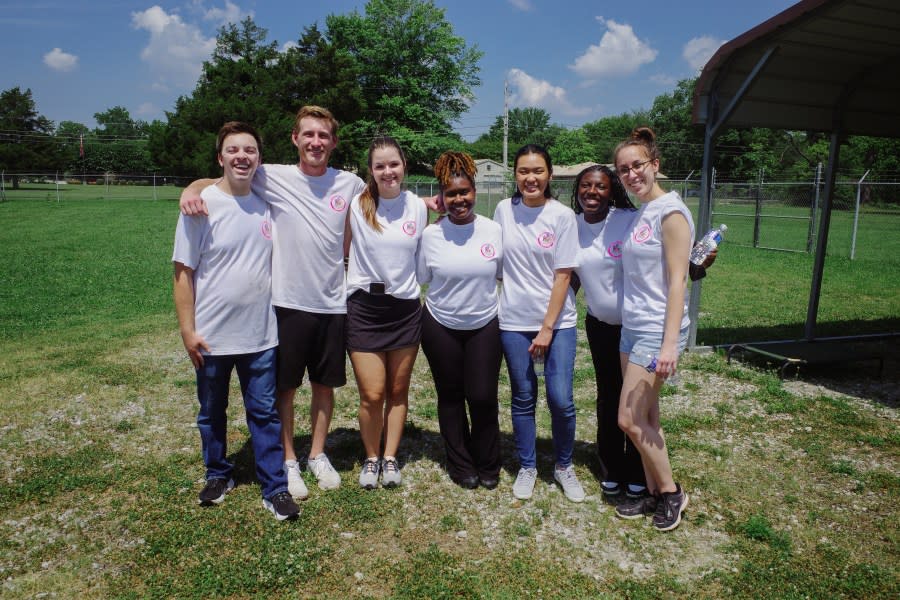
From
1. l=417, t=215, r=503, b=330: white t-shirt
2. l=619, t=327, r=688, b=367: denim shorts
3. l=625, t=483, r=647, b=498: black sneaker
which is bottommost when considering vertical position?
l=625, t=483, r=647, b=498: black sneaker

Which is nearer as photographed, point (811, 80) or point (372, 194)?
point (372, 194)

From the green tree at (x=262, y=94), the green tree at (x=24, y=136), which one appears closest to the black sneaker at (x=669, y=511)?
the green tree at (x=262, y=94)

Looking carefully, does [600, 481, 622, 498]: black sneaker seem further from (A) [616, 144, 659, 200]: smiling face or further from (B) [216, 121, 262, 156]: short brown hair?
(B) [216, 121, 262, 156]: short brown hair

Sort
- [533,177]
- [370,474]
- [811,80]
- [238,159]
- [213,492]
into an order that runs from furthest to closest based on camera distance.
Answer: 1. [811,80]
2. [370,474]
3. [213,492]
4. [533,177]
5. [238,159]

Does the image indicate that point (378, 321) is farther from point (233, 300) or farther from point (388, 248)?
point (233, 300)

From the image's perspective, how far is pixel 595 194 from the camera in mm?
3498

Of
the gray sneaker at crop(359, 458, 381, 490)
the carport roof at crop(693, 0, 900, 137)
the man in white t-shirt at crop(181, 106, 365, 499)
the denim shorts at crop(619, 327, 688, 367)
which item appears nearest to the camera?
the denim shorts at crop(619, 327, 688, 367)

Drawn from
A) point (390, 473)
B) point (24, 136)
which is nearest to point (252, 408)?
point (390, 473)

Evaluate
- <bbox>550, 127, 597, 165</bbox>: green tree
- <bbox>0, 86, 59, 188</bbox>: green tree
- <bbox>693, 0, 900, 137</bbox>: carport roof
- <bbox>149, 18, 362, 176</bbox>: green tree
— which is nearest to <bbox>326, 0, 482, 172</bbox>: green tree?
<bbox>149, 18, 362, 176</bbox>: green tree

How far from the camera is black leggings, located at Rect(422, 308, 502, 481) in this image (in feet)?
12.0

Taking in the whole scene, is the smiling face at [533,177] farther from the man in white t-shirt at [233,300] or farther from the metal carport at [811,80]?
the metal carport at [811,80]

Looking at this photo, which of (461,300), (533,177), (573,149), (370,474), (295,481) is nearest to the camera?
(533,177)

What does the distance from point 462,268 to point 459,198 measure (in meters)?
0.41

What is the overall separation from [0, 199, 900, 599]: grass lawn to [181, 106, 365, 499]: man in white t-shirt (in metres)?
0.71
